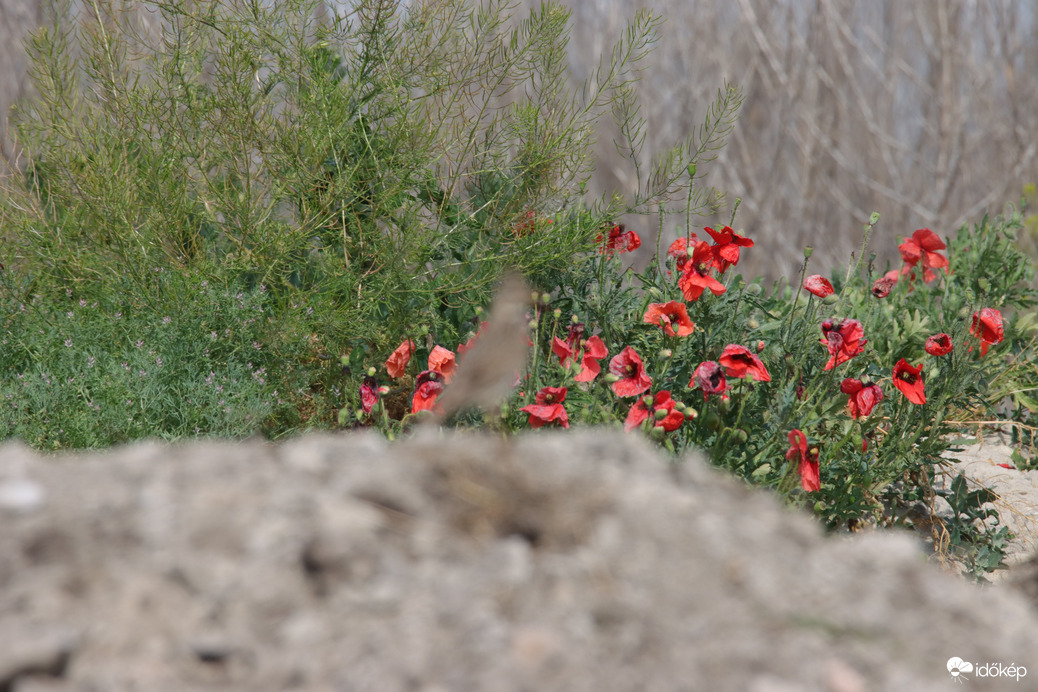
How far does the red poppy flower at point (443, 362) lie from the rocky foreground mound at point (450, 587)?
898 mm

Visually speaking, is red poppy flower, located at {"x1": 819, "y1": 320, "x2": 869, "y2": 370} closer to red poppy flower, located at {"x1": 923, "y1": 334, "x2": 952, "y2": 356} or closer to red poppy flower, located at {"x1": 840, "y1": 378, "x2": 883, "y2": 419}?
red poppy flower, located at {"x1": 840, "y1": 378, "x2": 883, "y2": 419}

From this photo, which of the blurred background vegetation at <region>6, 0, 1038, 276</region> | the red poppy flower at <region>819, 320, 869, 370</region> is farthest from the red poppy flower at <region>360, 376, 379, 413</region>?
the blurred background vegetation at <region>6, 0, 1038, 276</region>

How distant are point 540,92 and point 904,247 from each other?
143 cm

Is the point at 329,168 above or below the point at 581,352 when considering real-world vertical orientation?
above

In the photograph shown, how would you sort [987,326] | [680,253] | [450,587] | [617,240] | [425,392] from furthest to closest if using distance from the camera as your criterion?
[617,240] < [680,253] < [987,326] < [425,392] < [450,587]

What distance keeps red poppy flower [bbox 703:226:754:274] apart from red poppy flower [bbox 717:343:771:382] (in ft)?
1.09

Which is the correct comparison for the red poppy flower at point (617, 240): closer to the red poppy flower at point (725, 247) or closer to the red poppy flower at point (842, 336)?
the red poppy flower at point (725, 247)

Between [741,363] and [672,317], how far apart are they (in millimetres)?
275

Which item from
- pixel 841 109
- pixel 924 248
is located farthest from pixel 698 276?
pixel 841 109

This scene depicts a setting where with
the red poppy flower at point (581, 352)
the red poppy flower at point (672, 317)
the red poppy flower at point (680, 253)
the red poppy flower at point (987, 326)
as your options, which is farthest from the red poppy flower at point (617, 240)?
the red poppy flower at point (987, 326)

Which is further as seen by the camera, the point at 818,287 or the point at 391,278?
the point at 391,278

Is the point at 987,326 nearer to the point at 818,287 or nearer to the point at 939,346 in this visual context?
the point at 939,346

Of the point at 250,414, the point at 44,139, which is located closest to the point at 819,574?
the point at 250,414

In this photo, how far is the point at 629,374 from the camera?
2076 mm
